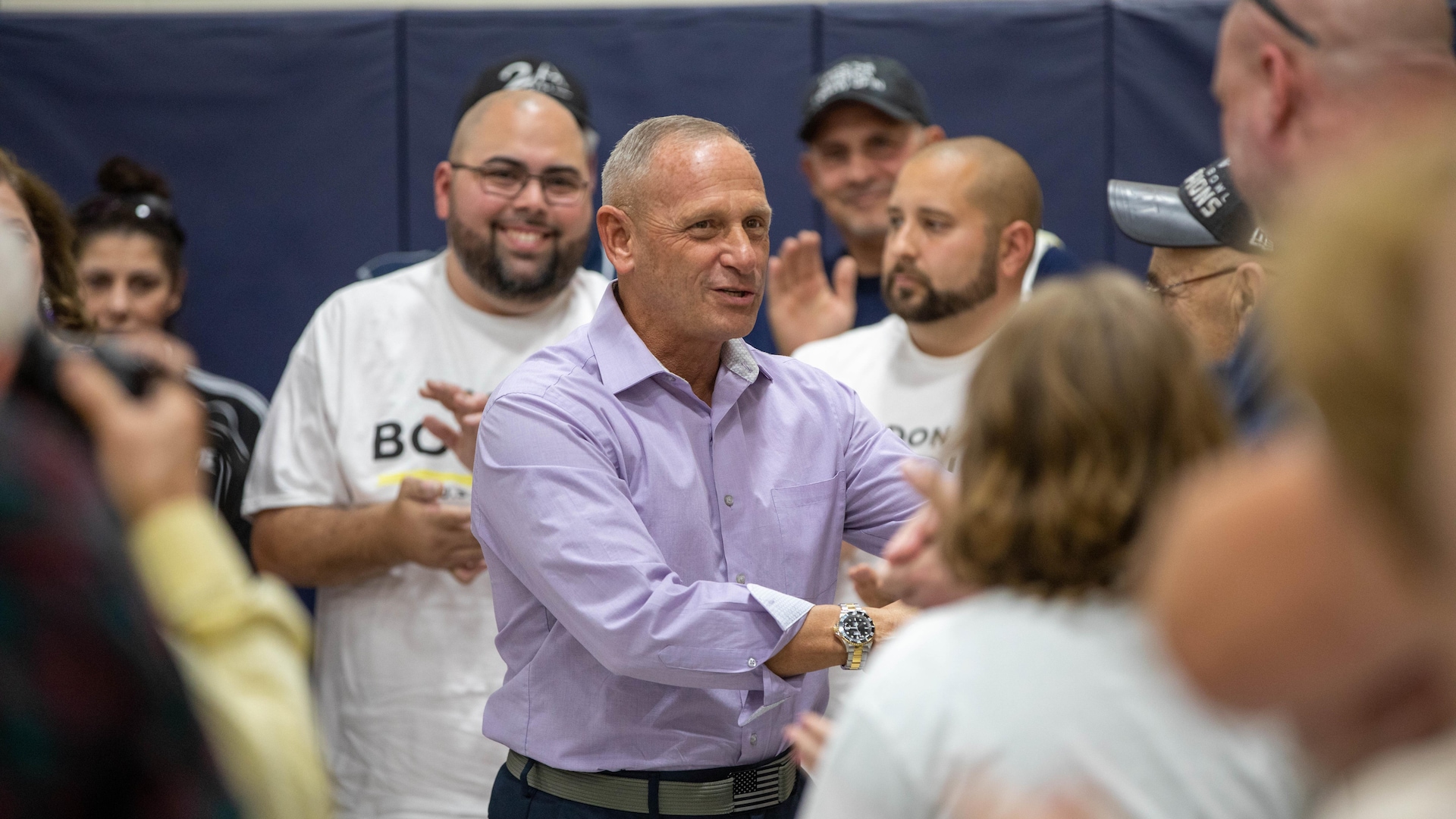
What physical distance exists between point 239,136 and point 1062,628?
150 inches

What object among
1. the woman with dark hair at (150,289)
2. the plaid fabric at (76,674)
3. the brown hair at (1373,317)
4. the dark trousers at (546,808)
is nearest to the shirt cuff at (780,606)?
the dark trousers at (546,808)

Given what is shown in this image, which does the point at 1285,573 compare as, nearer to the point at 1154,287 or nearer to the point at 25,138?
the point at 1154,287

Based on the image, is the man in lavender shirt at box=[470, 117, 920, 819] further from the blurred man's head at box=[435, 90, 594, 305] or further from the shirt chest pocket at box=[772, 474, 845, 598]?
the blurred man's head at box=[435, 90, 594, 305]

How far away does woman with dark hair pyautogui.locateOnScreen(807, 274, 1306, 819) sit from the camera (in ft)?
3.35

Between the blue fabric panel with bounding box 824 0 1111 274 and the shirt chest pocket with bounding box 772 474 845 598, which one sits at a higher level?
the blue fabric panel with bounding box 824 0 1111 274

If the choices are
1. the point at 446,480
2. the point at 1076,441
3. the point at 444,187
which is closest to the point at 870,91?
the point at 444,187

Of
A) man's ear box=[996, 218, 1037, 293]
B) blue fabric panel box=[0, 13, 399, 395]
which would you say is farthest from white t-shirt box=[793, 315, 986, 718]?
blue fabric panel box=[0, 13, 399, 395]

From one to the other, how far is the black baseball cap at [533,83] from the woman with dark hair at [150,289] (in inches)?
38.7

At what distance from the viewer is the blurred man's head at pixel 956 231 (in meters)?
3.12

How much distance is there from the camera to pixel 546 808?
6.40 feet

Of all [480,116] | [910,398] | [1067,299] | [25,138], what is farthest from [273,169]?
[1067,299]

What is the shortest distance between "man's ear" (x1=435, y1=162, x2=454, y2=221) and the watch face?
5.69ft

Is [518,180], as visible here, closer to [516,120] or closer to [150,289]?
[516,120]

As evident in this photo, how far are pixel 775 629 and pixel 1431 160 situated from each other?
4.17 feet
